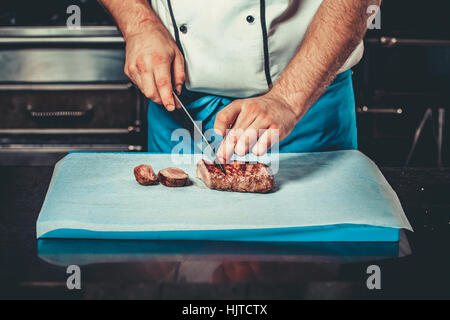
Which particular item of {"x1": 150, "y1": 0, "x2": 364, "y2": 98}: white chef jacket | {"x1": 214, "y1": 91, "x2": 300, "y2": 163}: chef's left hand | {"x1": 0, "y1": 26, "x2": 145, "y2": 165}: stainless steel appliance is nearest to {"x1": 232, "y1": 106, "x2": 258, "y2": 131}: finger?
{"x1": 214, "y1": 91, "x2": 300, "y2": 163}: chef's left hand

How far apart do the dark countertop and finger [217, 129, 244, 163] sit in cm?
25

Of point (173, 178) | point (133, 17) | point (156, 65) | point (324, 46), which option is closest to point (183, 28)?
point (133, 17)

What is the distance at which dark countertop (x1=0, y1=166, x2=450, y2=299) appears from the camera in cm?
69

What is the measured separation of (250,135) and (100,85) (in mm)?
1758

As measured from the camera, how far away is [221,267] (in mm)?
746

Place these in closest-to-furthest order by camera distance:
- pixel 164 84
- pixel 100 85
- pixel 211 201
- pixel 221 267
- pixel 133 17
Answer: pixel 221 267 < pixel 211 201 < pixel 164 84 < pixel 133 17 < pixel 100 85

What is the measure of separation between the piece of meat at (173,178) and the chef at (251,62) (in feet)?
0.31

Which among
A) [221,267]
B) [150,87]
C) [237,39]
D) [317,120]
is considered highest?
[237,39]

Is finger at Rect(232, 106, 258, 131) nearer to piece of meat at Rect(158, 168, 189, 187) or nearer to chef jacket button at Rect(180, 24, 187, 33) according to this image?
piece of meat at Rect(158, 168, 189, 187)

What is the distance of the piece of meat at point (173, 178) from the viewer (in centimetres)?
103

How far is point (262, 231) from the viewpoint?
2.77ft

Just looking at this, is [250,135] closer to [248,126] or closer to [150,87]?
[248,126]

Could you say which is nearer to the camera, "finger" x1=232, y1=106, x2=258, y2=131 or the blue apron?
"finger" x1=232, y1=106, x2=258, y2=131

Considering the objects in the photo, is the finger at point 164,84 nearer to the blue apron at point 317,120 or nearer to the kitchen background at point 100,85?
the blue apron at point 317,120
